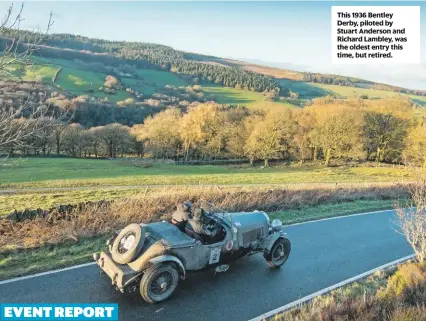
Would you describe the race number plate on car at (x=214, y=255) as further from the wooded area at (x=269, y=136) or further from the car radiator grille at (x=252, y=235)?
the wooded area at (x=269, y=136)

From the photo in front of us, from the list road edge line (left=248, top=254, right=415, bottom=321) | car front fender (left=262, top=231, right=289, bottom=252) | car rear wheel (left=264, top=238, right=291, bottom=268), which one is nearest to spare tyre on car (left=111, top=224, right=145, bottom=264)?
road edge line (left=248, top=254, right=415, bottom=321)

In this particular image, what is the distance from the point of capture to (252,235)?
9102 mm

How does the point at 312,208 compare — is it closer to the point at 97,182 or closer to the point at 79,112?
the point at 97,182

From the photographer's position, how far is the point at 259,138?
191ft

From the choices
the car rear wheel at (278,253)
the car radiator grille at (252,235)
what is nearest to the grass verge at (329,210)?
the car rear wheel at (278,253)

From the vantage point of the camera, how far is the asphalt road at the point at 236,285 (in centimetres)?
719

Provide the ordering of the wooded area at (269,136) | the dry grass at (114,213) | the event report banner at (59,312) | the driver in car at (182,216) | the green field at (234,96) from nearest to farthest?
1. the event report banner at (59,312)
2. the driver in car at (182,216)
3. the dry grass at (114,213)
4. the wooded area at (269,136)
5. the green field at (234,96)

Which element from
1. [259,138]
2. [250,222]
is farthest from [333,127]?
[250,222]

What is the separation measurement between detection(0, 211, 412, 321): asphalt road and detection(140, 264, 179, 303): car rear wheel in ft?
0.61

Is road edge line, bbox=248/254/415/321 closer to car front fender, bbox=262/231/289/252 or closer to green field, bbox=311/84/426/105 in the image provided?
car front fender, bbox=262/231/289/252

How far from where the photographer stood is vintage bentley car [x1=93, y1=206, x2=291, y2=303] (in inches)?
280

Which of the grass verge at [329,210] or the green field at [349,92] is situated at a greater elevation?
the green field at [349,92]

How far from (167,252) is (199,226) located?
1.01m

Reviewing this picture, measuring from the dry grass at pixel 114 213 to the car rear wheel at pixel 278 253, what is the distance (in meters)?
3.93
